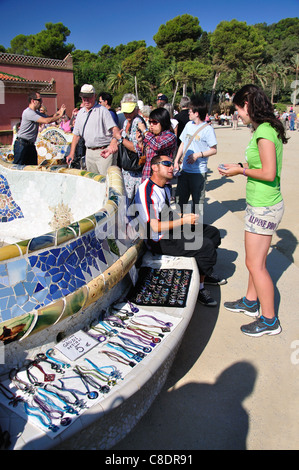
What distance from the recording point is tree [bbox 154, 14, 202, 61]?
57375 millimetres

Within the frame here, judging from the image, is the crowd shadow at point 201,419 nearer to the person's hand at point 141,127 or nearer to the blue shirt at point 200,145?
the blue shirt at point 200,145

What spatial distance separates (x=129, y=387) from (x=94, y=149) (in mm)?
3748

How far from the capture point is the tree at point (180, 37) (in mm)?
57375

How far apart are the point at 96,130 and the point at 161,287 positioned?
Result: 2.80 meters

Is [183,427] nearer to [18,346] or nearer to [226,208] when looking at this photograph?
[18,346]

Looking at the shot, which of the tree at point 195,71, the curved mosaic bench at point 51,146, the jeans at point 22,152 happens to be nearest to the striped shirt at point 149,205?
the jeans at point 22,152

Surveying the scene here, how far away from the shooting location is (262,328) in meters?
2.92

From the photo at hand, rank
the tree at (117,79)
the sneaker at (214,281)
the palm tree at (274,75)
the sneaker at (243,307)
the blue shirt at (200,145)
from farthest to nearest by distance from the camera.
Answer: the palm tree at (274,75) → the tree at (117,79) → the blue shirt at (200,145) → the sneaker at (214,281) → the sneaker at (243,307)

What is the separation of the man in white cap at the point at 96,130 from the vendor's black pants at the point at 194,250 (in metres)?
1.86

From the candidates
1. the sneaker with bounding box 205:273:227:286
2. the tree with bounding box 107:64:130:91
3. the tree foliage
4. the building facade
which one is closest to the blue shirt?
the sneaker with bounding box 205:273:227:286

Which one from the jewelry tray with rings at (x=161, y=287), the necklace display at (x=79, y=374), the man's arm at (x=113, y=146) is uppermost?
the man's arm at (x=113, y=146)

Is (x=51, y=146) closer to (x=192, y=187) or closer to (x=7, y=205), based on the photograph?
(x=7, y=205)

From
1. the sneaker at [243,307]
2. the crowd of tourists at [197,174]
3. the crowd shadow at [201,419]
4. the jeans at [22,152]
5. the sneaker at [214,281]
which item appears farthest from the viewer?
the jeans at [22,152]

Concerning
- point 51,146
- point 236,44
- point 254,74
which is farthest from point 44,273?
point 236,44
